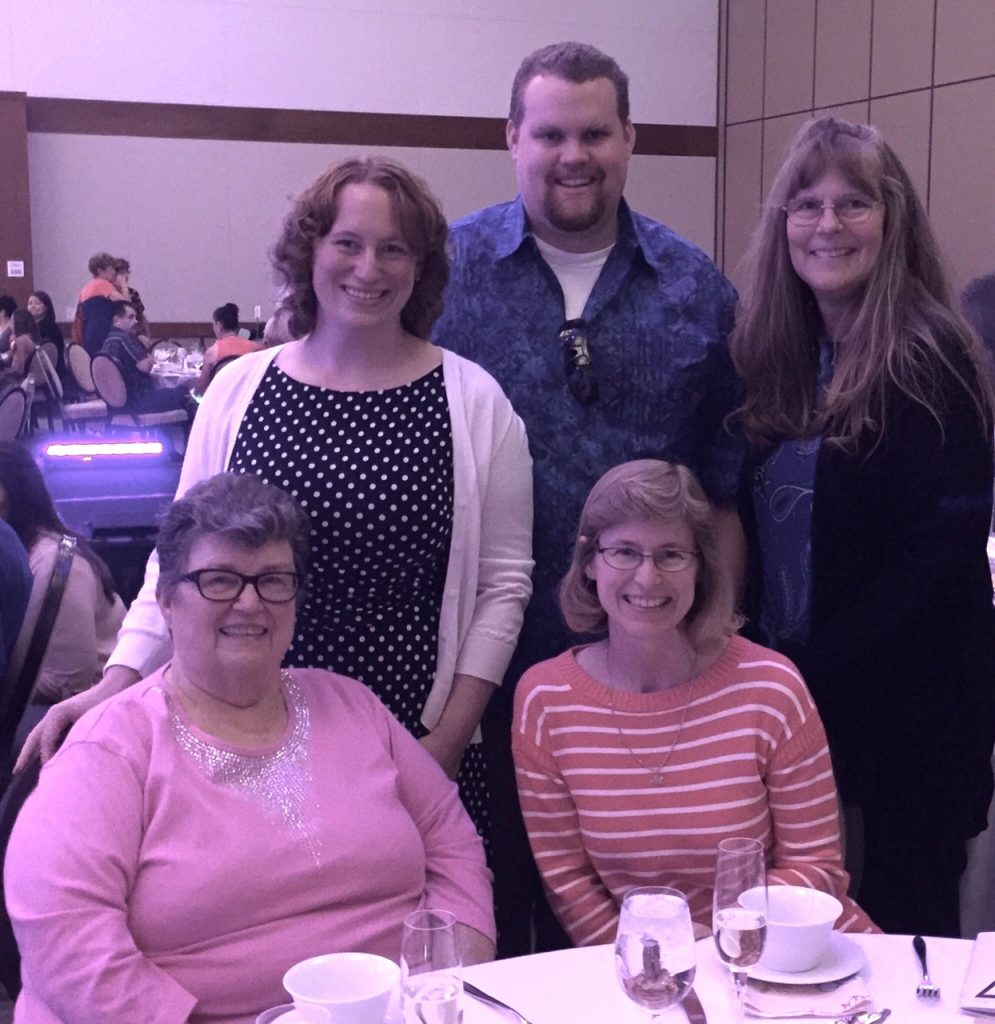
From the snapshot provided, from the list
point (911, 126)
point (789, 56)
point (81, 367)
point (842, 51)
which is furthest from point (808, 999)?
point (789, 56)

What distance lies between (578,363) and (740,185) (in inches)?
461

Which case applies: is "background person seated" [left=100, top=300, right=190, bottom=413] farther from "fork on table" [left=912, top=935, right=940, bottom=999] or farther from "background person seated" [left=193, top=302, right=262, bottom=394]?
"fork on table" [left=912, top=935, right=940, bottom=999]

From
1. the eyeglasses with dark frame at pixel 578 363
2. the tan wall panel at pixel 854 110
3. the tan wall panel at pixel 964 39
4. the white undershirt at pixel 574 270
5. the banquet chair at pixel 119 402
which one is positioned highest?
the tan wall panel at pixel 964 39

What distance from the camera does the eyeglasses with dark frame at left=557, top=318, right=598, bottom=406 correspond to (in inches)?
99.7

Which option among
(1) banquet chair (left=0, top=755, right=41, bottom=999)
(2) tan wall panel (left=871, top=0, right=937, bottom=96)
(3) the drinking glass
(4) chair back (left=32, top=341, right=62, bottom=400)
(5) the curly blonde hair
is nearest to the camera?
(3) the drinking glass

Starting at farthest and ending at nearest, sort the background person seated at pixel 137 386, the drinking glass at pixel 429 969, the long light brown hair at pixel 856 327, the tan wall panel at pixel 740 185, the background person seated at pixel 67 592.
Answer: the tan wall panel at pixel 740 185
the background person seated at pixel 137 386
the background person seated at pixel 67 592
the long light brown hair at pixel 856 327
the drinking glass at pixel 429 969

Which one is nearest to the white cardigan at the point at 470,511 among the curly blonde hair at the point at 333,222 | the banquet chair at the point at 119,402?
the curly blonde hair at the point at 333,222

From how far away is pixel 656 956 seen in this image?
4.39 ft

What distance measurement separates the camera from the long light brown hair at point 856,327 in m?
2.29

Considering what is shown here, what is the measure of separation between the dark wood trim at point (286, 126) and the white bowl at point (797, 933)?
11.5 meters

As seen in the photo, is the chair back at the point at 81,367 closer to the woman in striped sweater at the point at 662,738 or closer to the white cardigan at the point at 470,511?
the white cardigan at the point at 470,511

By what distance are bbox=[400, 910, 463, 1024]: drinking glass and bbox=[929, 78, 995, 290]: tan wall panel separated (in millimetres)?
9388

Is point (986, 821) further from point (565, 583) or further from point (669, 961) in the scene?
point (669, 961)

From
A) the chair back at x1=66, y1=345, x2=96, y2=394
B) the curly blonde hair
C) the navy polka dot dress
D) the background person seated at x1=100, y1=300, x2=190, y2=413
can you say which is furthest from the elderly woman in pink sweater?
the chair back at x1=66, y1=345, x2=96, y2=394
